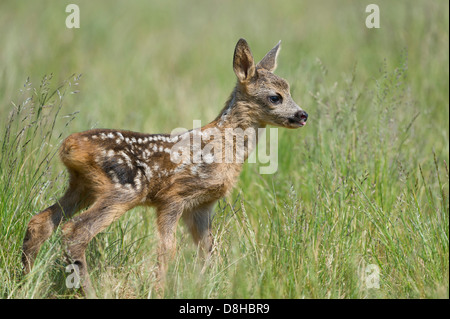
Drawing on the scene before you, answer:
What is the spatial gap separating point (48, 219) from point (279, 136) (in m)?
2.89

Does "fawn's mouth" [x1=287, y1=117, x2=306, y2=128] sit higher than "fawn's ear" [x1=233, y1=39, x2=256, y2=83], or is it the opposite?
"fawn's ear" [x1=233, y1=39, x2=256, y2=83]

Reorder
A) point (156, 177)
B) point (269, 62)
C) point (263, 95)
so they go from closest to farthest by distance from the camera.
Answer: point (156, 177)
point (263, 95)
point (269, 62)

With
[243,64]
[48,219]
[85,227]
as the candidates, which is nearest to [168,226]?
[85,227]

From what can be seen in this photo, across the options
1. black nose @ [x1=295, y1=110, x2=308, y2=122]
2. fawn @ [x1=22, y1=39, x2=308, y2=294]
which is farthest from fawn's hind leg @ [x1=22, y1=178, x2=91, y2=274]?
black nose @ [x1=295, y1=110, x2=308, y2=122]

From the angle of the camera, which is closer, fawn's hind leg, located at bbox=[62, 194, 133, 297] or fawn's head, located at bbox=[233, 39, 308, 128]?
fawn's hind leg, located at bbox=[62, 194, 133, 297]

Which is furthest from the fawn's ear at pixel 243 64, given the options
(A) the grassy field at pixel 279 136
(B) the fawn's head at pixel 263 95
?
(A) the grassy field at pixel 279 136

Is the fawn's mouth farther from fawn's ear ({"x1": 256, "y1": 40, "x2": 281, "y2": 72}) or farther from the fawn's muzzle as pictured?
fawn's ear ({"x1": 256, "y1": 40, "x2": 281, "y2": 72})

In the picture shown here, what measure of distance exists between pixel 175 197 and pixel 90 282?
3.00 ft

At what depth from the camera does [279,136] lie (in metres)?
6.68

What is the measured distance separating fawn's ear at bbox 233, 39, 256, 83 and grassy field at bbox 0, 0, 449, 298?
3.16 feet

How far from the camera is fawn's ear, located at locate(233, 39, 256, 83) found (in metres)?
5.22

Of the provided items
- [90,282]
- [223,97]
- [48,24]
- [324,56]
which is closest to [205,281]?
[90,282]

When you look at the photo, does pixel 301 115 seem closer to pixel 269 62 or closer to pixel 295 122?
pixel 295 122

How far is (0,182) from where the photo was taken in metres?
4.52
